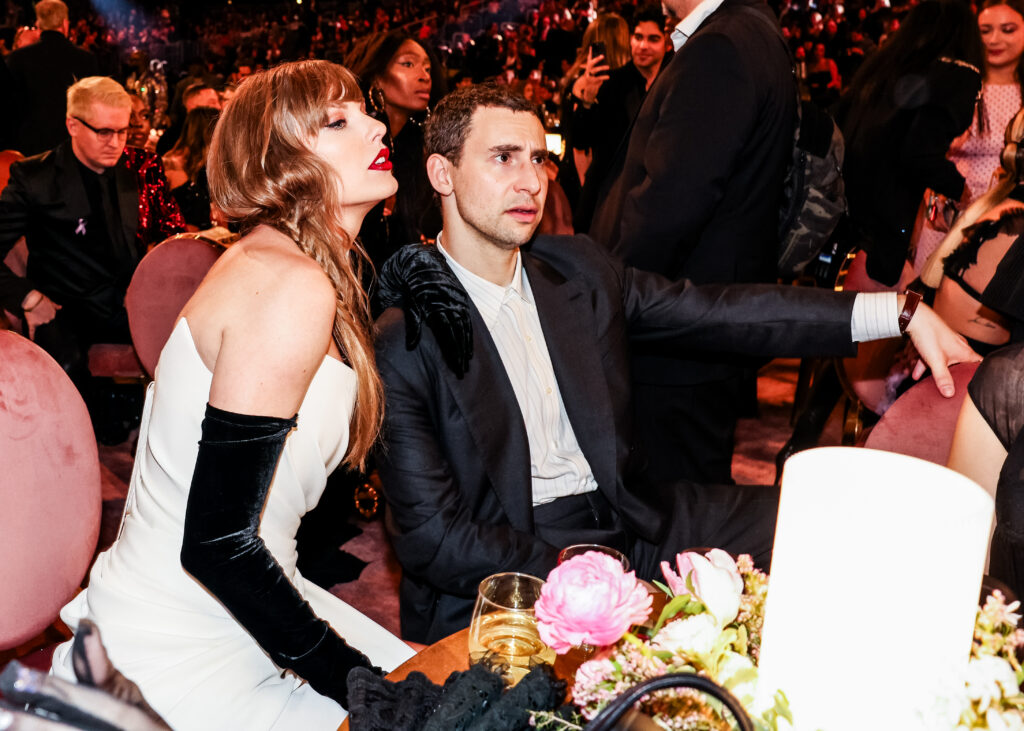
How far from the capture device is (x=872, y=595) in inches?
30.1

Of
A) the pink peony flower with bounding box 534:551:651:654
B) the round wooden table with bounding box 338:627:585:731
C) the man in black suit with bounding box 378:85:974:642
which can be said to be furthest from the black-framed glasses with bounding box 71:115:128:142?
the pink peony flower with bounding box 534:551:651:654

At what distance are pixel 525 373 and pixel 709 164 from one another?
37.5 inches

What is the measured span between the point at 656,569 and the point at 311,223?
111cm

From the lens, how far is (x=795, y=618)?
82 cm

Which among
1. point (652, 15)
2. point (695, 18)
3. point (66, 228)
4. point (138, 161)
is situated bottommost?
point (66, 228)

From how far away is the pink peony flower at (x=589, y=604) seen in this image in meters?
0.99

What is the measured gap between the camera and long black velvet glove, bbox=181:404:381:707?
1.37m

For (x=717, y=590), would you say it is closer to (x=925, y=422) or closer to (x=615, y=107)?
(x=925, y=422)

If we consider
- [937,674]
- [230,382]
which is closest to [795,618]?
[937,674]

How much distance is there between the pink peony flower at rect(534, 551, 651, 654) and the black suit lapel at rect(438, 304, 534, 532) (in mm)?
910

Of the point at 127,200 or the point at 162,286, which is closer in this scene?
the point at 162,286

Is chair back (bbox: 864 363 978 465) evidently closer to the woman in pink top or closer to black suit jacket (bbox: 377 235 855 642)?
black suit jacket (bbox: 377 235 855 642)

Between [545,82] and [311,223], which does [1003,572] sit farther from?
[545,82]

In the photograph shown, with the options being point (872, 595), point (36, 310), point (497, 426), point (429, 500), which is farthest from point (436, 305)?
point (36, 310)
